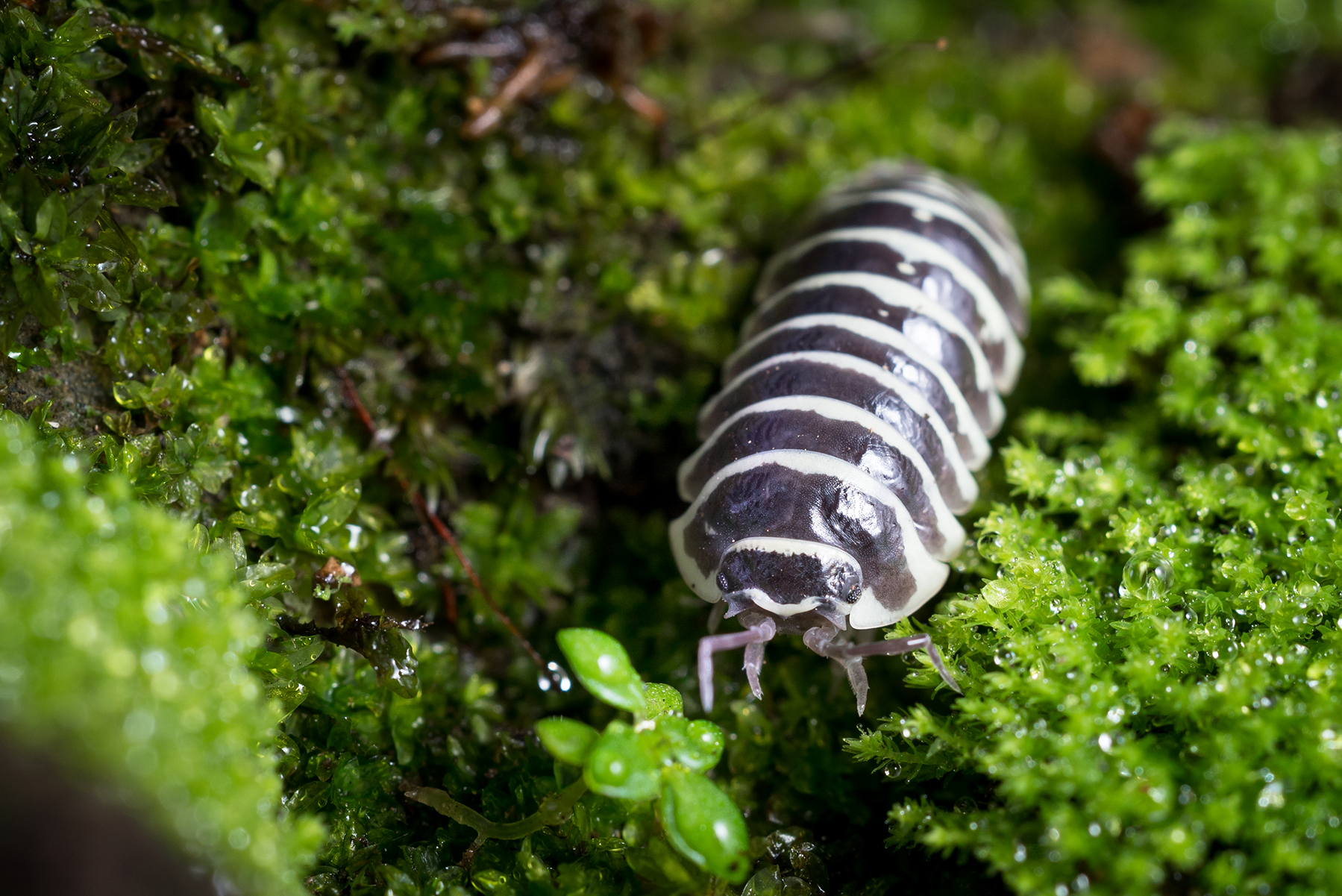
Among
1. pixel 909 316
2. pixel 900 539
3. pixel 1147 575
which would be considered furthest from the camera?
pixel 909 316

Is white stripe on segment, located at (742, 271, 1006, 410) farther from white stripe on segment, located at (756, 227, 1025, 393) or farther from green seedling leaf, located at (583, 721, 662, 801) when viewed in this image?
green seedling leaf, located at (583, 721, 662, 801)

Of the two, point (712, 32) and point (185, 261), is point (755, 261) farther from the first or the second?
point (185, 261)

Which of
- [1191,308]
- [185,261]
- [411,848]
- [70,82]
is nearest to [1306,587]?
[1191,308]

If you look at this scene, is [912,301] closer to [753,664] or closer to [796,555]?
[796,555]

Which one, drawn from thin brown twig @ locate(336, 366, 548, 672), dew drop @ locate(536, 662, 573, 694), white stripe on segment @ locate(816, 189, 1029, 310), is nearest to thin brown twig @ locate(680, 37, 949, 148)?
white stripe on segment @ locate(816, 189, 1029, 310)

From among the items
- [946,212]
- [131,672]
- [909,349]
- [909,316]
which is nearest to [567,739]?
[131,672]

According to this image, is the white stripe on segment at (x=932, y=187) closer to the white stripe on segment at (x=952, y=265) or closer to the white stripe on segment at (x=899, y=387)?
the white stripe on segment at (x=952, y=265)

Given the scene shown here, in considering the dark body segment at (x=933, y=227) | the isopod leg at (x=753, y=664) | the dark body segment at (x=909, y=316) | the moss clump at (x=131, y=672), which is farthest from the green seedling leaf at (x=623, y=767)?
the dark body segment at (x=933, y=227)

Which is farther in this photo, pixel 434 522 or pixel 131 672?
pixel 434 522
